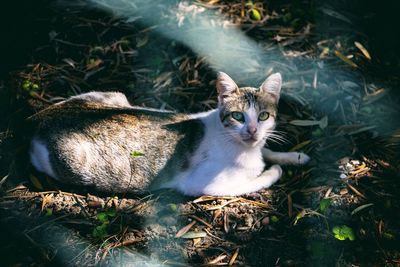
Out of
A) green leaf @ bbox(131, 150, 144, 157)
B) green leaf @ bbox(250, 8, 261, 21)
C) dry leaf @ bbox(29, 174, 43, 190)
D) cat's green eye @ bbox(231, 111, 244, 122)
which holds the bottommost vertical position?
dry leaf @ bbox(29, 174, 43, 190)

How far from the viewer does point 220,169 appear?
4031mm

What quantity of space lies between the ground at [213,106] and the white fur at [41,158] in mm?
97

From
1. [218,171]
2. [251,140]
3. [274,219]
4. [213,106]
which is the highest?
[251,140]

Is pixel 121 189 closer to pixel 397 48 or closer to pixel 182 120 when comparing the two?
pixel 182 120

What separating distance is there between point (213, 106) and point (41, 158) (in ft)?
5.59

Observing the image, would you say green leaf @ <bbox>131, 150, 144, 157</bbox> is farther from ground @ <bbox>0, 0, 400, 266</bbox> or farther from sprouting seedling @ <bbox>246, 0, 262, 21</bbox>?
sprouting seedling @ <bbox>246, 0, 262, 21</bbox>

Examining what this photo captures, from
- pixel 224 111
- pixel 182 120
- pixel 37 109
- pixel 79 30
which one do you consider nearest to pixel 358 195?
pixel 224 111

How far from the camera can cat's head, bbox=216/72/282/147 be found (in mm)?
3826

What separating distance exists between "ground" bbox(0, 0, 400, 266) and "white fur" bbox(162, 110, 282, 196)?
0.30 feet

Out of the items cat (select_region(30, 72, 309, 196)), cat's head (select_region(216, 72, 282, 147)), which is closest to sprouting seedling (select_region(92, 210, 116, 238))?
cat (select_region(30, 72, 309, 196))

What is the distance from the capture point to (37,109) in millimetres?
4656

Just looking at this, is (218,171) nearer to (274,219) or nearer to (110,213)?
(274,219)

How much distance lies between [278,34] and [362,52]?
901 millimetres

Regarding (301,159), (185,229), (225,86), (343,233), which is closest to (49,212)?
(185,229)
